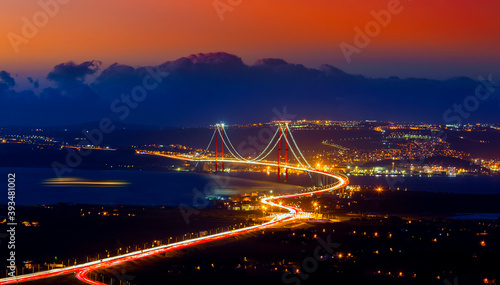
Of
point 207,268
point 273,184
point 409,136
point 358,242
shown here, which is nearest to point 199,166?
Answer: point 273,184

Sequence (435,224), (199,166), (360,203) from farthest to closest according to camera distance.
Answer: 1. (199,166)
2. (360,203)
3. (435,224)

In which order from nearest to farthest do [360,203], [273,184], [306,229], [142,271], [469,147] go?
[142,271] < [306,229] < [360,203] < [273,184] < [469,147]

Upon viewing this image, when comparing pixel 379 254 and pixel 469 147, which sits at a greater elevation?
pixel 469 147

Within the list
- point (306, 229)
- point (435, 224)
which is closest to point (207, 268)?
point (306, 229)

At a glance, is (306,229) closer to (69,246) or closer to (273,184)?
(69,246)

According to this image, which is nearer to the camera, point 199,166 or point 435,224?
point 435,224

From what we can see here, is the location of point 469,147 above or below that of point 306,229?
above

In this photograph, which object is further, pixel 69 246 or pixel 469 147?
pixel 469 147

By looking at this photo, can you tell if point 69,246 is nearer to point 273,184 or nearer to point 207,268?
point 207,268

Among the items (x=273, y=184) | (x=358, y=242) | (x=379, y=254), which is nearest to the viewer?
(x=379, y=254)
